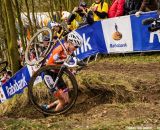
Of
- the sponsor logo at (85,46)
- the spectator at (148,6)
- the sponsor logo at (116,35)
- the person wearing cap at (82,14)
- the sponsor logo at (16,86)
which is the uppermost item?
the spectator at (148,6)

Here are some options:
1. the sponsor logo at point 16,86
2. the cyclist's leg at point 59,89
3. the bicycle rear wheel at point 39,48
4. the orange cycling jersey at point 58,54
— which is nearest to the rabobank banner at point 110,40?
the sponsor logo at point 16,86

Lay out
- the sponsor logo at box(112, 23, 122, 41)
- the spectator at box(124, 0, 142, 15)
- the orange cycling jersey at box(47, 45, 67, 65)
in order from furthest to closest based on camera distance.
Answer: the sponsor logo at box(112, 23, 122, 41) < the spectator at box(124, 0, 142, 15) < the orange cycling jersey at box(47, 45, 67, 65)

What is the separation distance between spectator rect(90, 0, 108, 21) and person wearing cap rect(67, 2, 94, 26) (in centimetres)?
26

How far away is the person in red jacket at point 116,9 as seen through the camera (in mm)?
13688

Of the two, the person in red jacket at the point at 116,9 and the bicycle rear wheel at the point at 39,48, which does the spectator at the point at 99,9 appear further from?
the bicycle rear wheel at the point at 39,48

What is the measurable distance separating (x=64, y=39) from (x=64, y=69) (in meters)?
0.70

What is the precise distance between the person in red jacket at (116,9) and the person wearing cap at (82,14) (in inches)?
28.2

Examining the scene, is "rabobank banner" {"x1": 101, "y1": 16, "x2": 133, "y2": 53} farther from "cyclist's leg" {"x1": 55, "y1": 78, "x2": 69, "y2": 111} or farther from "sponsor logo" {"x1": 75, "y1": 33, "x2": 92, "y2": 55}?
"cyclist's leg" {"x1": 55, "y1": 78, "x2": 69, "y2": 111}

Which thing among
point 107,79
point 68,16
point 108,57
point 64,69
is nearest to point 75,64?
point 64,69

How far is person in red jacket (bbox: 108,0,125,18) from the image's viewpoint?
1369 centimetres

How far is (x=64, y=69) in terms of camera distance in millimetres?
9070

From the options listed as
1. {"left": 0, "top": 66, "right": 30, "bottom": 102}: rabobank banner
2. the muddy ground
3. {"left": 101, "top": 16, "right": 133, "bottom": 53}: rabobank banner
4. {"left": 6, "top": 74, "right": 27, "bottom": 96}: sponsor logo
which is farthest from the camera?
{"left": 6, "top": 74, "right": 27, "bottom": 96}: sponsor logo

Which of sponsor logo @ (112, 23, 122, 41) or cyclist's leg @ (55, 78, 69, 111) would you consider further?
sponsor logo @ (112, 23, 122, 41)

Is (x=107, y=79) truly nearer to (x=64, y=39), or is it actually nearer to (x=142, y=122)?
(x=64, y=39)
